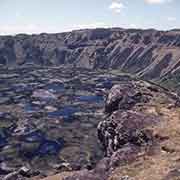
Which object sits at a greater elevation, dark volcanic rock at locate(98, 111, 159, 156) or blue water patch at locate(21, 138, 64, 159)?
dark volcanic rock at locate(98, 111, 159, 156)

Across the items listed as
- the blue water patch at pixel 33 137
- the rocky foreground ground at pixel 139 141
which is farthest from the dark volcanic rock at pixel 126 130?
the blue water patch at pixel 33 137

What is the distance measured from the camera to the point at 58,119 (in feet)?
620

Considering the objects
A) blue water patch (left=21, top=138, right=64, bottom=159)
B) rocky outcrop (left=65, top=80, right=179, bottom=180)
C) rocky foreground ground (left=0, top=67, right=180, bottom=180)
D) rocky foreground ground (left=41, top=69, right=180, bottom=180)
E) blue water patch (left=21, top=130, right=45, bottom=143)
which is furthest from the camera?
blue water patch (left=21, top=130, right=45, bottom=143)

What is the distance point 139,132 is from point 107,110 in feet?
128

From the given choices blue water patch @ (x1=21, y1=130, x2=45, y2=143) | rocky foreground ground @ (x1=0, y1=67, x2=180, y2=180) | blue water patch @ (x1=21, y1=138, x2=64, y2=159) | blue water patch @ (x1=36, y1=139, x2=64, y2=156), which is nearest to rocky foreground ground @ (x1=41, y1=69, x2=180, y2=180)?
rocky foreground ground @ (x1=0, y1=67, x2=180, y2=180)

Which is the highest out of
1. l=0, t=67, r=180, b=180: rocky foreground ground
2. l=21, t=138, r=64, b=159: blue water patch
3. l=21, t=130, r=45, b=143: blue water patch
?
l=0, t=67, r=180, b=180: rocky foreground ground

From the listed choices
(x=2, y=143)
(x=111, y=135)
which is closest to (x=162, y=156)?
(x=111, y=135)

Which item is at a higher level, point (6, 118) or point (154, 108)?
point (154, 108)

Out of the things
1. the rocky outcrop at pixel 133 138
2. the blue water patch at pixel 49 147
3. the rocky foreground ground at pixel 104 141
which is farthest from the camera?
the blue water patch at pixel 49 147

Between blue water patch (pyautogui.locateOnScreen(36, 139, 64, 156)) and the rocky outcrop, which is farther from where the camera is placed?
blue water patch (pyautogui.locateOnScreen(36, 139, 64, 156))

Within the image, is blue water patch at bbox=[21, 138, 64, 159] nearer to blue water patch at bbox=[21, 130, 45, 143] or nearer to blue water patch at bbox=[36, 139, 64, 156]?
blue water patch at bbox=[36, 139, 64, 156]

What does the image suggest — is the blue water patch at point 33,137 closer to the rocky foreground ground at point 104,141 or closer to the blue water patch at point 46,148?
the rocky foreground ground at point 104,141

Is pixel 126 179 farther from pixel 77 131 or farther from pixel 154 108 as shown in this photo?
pixel 77 131

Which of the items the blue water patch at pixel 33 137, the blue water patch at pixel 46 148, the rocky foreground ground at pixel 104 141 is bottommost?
the blue water patch at pixel 46 148
